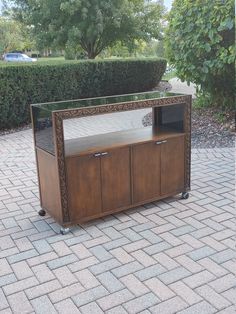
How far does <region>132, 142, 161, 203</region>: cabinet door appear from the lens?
128 inches

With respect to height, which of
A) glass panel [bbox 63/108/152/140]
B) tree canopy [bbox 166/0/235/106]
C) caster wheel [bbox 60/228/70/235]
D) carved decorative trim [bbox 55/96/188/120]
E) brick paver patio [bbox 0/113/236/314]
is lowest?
brick paver patio [bbox 0/113/236/314]

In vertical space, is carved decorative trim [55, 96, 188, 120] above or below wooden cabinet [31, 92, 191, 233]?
above

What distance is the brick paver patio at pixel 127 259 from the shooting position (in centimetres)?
218

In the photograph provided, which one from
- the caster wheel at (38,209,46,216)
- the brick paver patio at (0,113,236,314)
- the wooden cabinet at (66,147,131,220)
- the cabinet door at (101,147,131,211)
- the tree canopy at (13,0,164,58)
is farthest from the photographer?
the tree canopy at (13,0,164,58)

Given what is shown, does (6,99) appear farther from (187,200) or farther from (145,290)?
(145,290)

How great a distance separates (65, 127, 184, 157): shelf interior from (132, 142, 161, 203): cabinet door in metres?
0.08

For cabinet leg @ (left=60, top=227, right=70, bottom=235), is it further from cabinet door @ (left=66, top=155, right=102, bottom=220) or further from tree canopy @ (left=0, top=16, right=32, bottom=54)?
tree canopy @ (left=0, top=16, right=32, bottom=54)

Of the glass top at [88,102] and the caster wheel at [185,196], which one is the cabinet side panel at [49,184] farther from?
the caster wheel at [185,196]

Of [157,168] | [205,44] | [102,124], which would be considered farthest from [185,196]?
[102,124]

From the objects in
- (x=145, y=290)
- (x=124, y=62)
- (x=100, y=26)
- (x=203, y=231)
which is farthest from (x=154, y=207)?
(x=100, y=26)

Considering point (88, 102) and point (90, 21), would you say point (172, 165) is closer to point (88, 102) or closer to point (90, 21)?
point (88, 102)

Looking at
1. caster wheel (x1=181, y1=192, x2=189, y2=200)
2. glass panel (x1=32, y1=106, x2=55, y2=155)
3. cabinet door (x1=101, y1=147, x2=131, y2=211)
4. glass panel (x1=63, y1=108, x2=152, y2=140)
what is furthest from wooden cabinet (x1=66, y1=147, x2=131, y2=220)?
glass panel (x1=63, y1=108, x2=152, y2=140)

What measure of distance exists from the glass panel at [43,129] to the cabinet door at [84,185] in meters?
0.22

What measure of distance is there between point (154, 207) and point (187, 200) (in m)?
0.37
